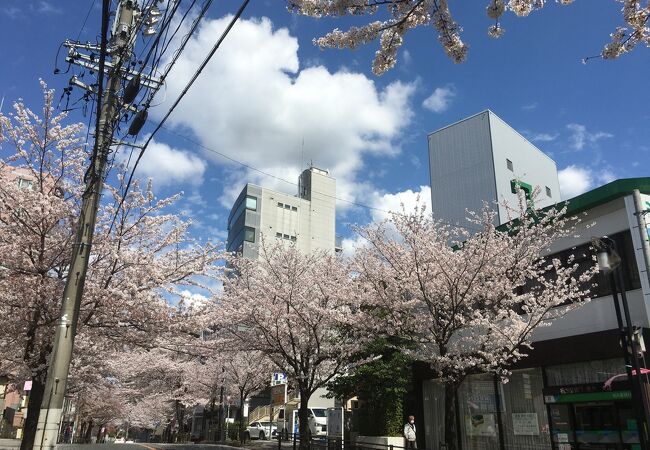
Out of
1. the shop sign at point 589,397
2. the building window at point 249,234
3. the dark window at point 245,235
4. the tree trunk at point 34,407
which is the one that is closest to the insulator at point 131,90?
the tree trunk at point 34,407

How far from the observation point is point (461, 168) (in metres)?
34.4

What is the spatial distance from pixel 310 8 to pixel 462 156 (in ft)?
103

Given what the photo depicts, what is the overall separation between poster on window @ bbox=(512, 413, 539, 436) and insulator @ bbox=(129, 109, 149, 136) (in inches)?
537

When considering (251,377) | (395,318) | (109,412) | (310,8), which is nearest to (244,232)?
(109,412)

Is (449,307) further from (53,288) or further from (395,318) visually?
(53,288)

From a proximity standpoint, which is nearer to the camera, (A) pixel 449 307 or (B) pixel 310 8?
(B) pixel 310 8

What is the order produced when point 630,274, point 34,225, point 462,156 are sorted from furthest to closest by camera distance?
1. point 462,156
2. point 630,274
3. point 34,225

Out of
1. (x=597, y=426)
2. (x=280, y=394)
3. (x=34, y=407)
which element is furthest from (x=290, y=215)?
(x=34, y=407)

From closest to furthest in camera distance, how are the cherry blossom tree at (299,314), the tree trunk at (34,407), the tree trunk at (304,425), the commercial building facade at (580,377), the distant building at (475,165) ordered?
the tree trunk at (34,407)
the commercial building facade at (580,377)
the cherry blossom tree at (299,314)
the tree trunk at (304,425)
the distant building at (475,165)

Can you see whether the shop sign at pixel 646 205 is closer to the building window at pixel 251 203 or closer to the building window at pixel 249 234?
the building window at pixel 249 234

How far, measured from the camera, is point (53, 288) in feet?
37.8

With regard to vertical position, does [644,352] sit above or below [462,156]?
below

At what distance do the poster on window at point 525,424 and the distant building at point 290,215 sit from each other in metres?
63.2

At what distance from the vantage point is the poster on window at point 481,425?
53.5ft
